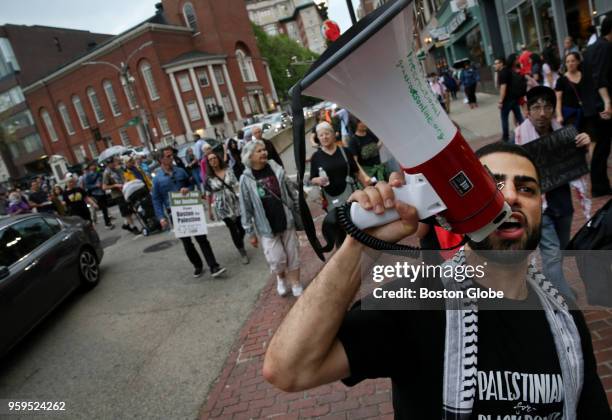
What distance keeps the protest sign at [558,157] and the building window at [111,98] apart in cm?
5079

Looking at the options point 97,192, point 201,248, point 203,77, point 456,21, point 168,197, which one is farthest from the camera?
point 203,77

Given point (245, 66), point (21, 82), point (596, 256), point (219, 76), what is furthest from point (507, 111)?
point (21, 82)

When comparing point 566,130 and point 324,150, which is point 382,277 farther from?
point 324,150

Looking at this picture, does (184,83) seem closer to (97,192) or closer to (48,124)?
(48,124)

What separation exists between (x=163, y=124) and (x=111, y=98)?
7669 millimetres

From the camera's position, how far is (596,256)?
1904 millimetres

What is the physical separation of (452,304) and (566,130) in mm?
2521

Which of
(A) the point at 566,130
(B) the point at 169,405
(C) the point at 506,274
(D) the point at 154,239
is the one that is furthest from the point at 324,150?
(D) the point at 154,239

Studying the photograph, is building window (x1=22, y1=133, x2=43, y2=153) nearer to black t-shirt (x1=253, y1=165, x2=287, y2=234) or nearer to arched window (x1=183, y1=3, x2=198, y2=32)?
arched window (x1=183, y1=3, x2=198, y2=32)

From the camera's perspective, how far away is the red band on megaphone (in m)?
0.88

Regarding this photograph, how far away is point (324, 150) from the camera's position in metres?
5.28

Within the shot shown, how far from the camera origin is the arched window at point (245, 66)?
5209 cm

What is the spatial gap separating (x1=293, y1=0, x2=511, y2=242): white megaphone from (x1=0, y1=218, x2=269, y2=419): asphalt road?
322 centimetres

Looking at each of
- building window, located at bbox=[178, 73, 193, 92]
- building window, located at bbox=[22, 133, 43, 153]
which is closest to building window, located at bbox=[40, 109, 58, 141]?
building window, located at bbox=[22, 133, 43, 153]
